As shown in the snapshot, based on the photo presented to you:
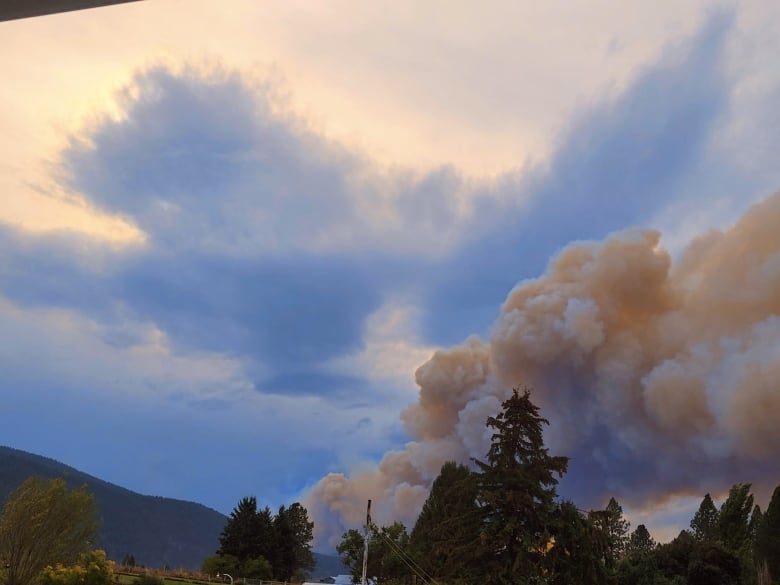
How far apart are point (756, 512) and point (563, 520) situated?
50.9 m

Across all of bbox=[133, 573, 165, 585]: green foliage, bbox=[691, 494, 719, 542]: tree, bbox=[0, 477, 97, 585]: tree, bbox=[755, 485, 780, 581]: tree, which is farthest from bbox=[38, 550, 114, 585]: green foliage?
bbox=[691, 494, 719, 542]: tree

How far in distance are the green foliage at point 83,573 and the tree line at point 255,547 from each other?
29116 millimetres

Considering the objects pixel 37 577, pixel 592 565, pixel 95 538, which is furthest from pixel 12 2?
pixel 95 538

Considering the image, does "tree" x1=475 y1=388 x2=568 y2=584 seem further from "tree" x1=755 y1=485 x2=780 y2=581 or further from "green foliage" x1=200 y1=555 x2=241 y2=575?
"green foliage" x1=200 y1=555 x2=241 y2=575

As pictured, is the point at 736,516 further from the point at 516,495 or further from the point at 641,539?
the point at 516,495

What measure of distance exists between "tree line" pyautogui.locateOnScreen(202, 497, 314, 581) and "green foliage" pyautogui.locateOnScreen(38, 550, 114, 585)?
29.1m

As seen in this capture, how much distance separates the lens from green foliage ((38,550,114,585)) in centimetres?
4434

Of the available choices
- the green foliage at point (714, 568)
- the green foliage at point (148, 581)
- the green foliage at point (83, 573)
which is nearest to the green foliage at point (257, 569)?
the green foliage at point (148, 581)

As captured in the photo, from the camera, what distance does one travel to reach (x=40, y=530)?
167 ft

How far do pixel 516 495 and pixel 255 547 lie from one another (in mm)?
53635

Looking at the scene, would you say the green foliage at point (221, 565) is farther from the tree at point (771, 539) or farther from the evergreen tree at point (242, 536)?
the tree at point (771, 539)

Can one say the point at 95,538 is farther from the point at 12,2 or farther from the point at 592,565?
the point at 12,2

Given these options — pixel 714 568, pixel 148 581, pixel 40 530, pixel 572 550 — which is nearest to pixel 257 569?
pixel 148 581

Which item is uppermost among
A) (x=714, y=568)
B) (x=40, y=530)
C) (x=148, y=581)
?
(x=714, y=568)
